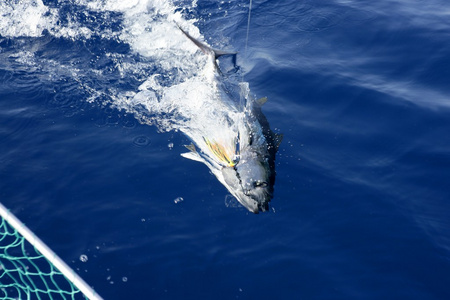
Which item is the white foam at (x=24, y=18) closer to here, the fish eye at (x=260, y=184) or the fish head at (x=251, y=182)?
the fish head at (x=251, y=182)

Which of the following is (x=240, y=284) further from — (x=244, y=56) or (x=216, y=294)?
(x=244, y=56)

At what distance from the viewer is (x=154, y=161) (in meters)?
5.79

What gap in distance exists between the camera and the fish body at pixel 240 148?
5.11m

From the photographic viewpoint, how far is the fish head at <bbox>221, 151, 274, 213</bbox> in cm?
505

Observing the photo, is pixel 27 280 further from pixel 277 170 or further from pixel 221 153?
pixel 277 170

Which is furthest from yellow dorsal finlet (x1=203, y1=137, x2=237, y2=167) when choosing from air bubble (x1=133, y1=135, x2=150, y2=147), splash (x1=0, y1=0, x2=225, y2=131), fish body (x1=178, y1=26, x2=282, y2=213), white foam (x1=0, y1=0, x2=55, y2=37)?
white foam (x1=0, y1=0, x2=55, y2=37)

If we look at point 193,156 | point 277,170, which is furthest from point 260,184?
point 193,156

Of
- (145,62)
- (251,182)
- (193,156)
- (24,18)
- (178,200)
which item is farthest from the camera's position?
(24,18)

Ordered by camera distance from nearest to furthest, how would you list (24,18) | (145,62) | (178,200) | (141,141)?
(178,200) < (141,141) < (145,62) < (24,18)

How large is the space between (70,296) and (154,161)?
220 cm

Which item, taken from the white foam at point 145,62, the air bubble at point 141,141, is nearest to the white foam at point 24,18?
the white foam at point 145,62

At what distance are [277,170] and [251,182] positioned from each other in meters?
0.69

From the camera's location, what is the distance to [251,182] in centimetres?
509

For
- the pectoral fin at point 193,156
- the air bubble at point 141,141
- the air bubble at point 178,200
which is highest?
the pectoral fin at point 193,156
